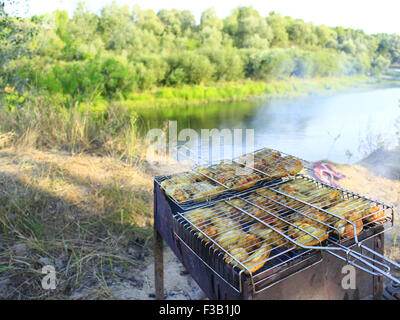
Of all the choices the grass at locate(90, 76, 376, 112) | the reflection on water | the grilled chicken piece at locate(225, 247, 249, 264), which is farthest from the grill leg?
the grass at locate(90, 76, 376, 112)

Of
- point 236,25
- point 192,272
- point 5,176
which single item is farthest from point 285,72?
point 192,272

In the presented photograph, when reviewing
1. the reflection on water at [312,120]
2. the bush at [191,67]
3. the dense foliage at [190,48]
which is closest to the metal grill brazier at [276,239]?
the reflection on water at [312,120]

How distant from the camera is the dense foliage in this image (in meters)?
12.0

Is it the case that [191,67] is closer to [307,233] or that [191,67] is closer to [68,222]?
[68,222]

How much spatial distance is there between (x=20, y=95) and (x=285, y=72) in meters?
16.8

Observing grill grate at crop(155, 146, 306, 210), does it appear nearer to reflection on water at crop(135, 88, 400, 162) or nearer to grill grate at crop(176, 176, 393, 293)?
grill grate at crop(176, 176, 393, 293)

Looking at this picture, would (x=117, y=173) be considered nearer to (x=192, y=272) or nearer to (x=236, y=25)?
(x=192, y=272)

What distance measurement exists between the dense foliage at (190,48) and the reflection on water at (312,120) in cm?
164

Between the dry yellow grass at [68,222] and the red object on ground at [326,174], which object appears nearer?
the dry yellow grass at [68,222]

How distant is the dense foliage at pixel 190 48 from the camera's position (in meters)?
12.0

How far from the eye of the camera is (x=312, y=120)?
11352mm

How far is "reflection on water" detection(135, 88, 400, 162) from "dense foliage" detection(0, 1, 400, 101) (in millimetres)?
1639

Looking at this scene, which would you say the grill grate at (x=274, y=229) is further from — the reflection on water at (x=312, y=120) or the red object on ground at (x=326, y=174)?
the reflection on water at (x=312, y=120)
